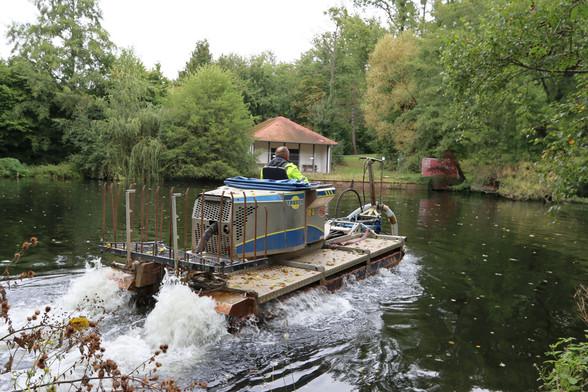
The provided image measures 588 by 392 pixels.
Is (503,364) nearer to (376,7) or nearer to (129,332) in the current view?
(129,332)

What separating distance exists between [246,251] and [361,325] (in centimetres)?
204

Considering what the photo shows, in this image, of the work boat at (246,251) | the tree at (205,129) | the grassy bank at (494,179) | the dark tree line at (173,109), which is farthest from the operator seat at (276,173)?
the tree at (205,129)

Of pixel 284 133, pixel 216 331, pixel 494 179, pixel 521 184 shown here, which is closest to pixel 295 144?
pixel 284 133

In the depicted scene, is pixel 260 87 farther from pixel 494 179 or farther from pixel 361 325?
pixel 361 325

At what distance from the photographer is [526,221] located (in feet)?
62.8

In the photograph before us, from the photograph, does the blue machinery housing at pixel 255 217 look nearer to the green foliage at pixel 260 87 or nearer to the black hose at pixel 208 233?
the black hose at pixel 208 233

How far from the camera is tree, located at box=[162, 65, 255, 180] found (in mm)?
33688

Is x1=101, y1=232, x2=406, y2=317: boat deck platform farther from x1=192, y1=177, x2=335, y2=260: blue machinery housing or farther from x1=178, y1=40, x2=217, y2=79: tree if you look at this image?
x1=178, y1=40, x2=217, y2=79: tree

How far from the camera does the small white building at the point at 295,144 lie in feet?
139

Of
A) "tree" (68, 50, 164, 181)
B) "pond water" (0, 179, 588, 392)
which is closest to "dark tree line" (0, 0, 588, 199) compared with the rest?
"tree" (68, 50, 164, 181)

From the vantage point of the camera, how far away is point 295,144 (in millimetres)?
43875

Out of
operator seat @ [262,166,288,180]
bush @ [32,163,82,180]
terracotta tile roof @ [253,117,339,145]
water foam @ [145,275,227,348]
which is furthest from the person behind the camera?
terracotta tile roof @ [253,117,339,145]

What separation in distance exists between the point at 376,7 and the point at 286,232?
5262cm

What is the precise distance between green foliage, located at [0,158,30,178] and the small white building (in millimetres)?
18435
